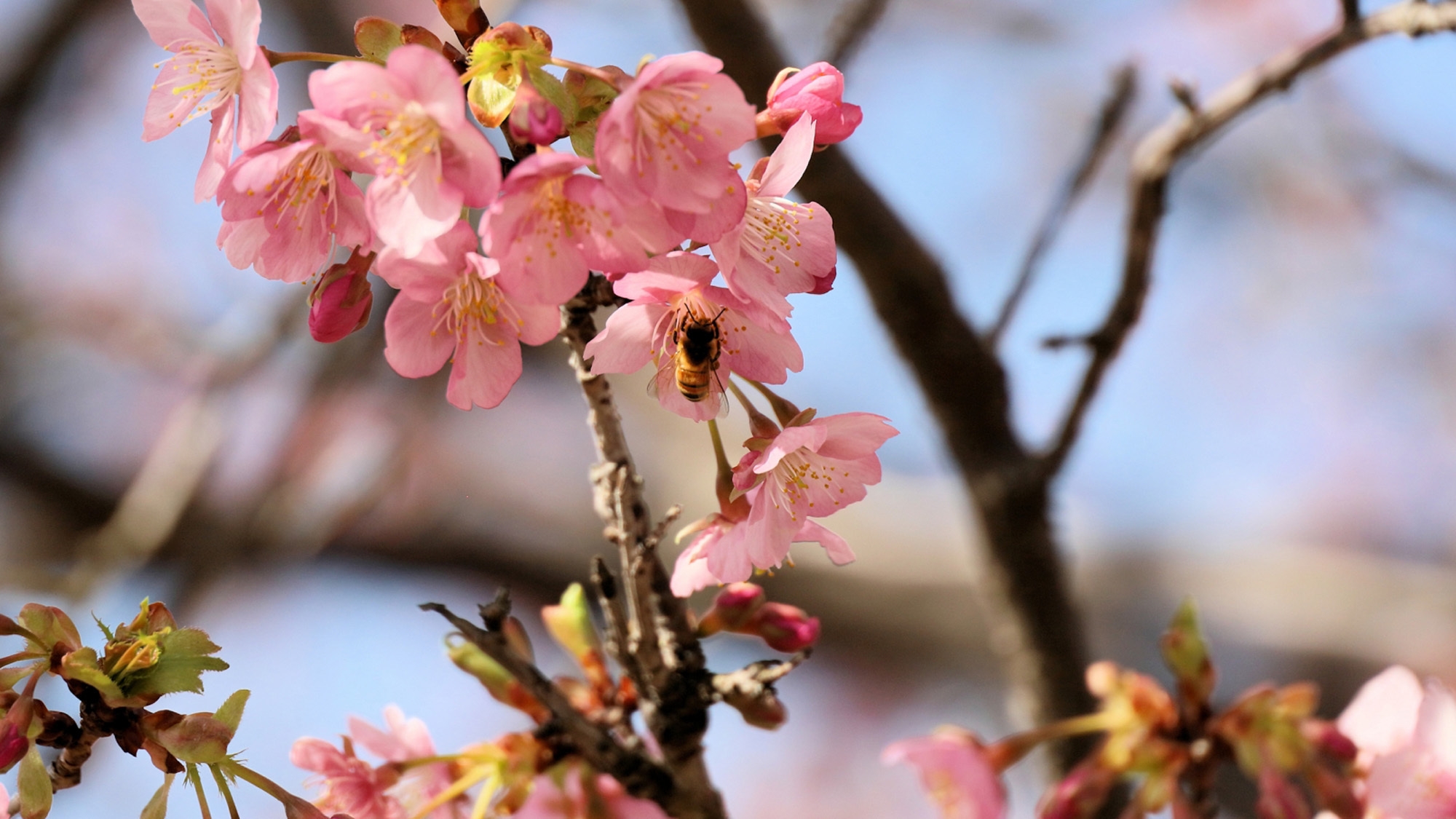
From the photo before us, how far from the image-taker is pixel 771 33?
1202 millimetres

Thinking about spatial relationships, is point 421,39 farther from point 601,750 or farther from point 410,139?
point 601,750

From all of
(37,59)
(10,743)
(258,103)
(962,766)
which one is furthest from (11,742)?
(37,59)

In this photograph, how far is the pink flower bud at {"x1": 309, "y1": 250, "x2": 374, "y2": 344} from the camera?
0.63 m

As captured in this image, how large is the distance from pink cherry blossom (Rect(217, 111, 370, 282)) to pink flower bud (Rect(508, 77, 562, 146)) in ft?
0.36

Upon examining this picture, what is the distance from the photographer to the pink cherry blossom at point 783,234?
0.61 metres

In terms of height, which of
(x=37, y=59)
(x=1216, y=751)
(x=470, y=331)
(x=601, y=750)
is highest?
(x=37, y=59)

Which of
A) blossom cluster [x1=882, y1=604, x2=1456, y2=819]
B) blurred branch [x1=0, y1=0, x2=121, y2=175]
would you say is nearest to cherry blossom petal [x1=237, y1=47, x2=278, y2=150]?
blossom cluster [x1=882, y1=604, x2=1456, y2=819]

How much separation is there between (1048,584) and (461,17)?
116cm

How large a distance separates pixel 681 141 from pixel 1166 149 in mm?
802

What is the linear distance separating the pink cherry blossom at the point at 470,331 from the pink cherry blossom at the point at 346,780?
1.17ft

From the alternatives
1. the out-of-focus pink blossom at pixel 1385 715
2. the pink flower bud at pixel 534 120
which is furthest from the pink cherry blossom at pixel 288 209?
the out-of-focus pink blossom at pixel 1385 715

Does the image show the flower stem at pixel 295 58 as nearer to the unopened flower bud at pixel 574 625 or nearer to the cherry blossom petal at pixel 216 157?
the cherry blossom petal at pixel 216 157

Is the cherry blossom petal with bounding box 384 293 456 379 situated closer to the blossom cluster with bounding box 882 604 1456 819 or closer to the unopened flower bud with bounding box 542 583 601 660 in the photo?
the unopened flower bud with bounding box 542 583 601 660

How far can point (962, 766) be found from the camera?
3.51 feet
